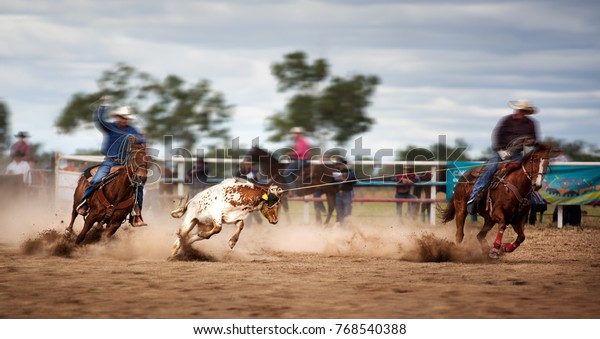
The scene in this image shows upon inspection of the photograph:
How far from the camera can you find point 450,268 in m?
10.0

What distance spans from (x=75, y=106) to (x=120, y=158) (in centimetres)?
2471

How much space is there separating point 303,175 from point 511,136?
25.0 feet

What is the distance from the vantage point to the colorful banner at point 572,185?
17.5 m

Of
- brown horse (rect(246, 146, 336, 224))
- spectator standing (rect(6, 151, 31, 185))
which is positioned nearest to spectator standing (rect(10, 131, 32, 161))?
spectator standing (rect(6, 151, 31, 185))

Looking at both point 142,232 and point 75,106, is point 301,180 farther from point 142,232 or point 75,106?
point 75,106

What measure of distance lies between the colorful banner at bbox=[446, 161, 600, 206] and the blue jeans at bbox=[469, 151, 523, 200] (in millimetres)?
6110

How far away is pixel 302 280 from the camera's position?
28.4 feet

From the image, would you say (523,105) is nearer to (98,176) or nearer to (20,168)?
(98,176)

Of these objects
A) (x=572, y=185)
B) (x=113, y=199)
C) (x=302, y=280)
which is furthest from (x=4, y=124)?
(x=302, y=280)

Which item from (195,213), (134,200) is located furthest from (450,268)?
(134,200)

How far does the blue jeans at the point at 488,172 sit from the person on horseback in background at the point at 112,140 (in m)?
4.79

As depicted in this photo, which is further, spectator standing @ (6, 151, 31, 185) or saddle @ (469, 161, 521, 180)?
spectator standing @ (6, 151, 31, 185)

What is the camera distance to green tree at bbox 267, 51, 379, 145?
39.1 meters

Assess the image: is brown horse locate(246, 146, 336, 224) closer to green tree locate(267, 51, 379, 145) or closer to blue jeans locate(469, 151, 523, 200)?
blue jeans locate(469, 151, 523, 200)
